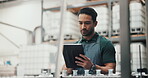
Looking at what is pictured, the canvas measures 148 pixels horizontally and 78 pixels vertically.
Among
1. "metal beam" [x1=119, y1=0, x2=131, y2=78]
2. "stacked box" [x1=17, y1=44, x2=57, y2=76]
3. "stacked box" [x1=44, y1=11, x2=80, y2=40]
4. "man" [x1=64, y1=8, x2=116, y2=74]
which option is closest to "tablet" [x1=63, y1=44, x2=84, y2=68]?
"man" [x1=64, y1=8, x2=116, y2=74]

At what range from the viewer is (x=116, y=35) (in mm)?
2791

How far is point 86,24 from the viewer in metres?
2.93

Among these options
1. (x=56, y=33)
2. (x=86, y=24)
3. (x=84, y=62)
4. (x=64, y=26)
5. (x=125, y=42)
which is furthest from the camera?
(x=56, y=33)

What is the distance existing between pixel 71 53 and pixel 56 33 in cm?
45

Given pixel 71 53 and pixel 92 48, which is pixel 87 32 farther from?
pixel 71 53

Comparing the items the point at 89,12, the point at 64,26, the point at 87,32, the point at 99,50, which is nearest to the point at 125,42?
the point at 99,50

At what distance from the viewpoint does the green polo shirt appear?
2.77m

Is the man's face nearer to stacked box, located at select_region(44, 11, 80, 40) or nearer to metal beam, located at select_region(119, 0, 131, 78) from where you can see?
stacked box, located at select_region(44, 11, 80, 40)

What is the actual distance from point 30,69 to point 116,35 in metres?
1.29

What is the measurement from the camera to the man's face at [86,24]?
9.49 ft

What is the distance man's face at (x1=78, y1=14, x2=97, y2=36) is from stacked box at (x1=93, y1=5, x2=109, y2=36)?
3.0 inches

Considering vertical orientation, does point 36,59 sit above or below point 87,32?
below

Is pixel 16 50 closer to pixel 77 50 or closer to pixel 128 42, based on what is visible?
pixel 77 50

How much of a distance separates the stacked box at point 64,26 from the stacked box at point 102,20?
0.30 metres
